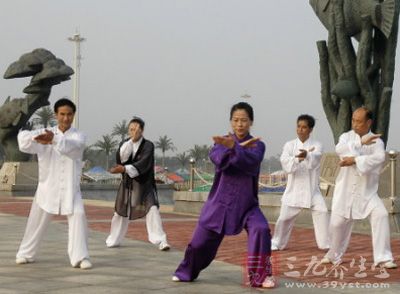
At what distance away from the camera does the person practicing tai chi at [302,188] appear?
7.49 metres

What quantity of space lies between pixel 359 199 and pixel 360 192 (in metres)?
0.07

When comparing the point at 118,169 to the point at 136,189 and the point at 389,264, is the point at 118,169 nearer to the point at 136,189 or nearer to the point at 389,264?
the point at 136,189

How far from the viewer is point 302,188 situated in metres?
7.61

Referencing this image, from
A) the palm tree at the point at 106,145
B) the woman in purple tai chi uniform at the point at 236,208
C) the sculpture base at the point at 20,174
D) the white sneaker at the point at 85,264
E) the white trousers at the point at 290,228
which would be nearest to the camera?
the woman in purple tai chi uniform at the point at 236,208

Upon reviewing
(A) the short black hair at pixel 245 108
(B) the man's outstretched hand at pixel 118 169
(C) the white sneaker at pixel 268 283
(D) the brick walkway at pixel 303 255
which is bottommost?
(D) the brick walkway at pixel 303 255

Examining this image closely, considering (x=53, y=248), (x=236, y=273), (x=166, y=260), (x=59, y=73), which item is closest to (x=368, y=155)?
(x=236, y=273)

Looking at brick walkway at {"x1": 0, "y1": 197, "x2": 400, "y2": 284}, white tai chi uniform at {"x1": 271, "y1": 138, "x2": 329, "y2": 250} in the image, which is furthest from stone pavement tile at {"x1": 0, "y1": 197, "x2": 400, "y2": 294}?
white tai chi uniform at {"x1": 271, "y1": 138, "x2": 329, "y2": 250}

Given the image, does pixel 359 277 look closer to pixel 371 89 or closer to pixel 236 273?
pixel 236 273

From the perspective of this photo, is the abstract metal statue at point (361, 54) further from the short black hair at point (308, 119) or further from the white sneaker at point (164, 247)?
the white sneaker at point (164, 247)

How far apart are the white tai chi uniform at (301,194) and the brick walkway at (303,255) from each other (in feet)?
0.69

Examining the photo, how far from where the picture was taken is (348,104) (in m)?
13.7

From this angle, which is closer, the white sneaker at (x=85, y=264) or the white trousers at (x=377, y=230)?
the white sneaker at (x=85, y=264)

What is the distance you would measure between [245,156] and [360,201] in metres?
1.76

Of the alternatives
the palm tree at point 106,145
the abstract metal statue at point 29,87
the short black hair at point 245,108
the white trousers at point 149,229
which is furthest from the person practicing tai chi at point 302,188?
the palm tree at point 106,145
